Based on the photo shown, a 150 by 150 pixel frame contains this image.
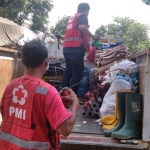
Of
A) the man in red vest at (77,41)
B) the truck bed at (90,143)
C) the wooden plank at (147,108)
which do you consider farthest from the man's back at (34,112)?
the man in red vest at (77,41)

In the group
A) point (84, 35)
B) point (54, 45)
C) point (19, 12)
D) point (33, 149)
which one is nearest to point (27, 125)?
point (33, 149)

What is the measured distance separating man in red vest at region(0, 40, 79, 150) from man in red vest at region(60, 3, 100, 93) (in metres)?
2.67

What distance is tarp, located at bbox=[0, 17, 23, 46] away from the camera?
19.7ft

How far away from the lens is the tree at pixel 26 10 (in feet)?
61.7

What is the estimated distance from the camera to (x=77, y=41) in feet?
14.6

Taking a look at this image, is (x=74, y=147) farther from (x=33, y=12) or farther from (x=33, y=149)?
(x=33, y=12)

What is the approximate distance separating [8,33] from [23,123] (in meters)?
4.83

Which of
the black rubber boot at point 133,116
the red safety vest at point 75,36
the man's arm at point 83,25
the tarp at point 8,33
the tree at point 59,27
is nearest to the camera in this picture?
the black rubber boot at point 133,116

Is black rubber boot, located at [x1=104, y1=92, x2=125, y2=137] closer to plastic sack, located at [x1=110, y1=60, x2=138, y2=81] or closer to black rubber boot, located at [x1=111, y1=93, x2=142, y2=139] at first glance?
black rubber boot, located at [x1=111, y1=93, x2=142, y2=139]

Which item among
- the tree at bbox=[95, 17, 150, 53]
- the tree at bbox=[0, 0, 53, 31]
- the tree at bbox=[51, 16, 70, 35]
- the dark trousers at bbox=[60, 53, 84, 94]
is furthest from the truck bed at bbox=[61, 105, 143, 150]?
the tree at bbox=[51, 16, 70, 35]

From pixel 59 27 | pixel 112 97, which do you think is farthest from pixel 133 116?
pixel 59 27

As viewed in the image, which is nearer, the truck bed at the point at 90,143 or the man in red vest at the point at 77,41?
the truck bed at the point at 90,143

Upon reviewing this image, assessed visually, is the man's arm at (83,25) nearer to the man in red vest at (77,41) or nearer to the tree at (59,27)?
the man in red vest at (77,41)

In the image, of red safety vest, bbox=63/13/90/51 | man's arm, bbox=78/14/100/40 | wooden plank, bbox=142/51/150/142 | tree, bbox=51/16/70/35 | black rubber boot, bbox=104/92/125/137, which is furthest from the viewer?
tree, bbox=51/16/70/35
